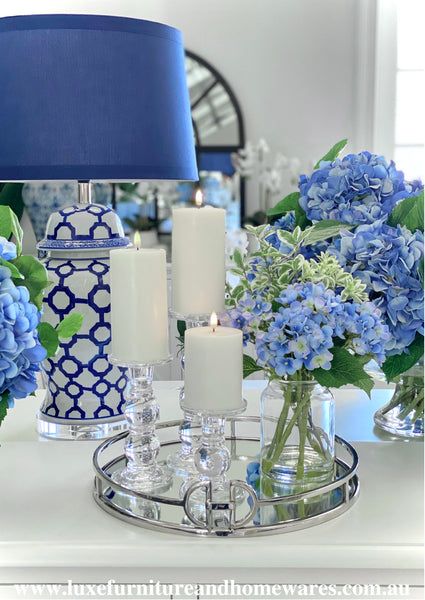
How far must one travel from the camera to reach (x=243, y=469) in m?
0.89

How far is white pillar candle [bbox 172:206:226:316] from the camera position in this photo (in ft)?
2.78

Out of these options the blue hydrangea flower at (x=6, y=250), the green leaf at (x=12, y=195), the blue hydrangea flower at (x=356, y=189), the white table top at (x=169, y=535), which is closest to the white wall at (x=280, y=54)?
the green leaf at (x=12, y=195)

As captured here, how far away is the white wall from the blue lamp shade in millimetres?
2461

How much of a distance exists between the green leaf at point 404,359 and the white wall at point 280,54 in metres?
2.65

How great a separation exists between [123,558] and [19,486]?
203 millimetres

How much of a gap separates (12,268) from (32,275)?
0.04 m

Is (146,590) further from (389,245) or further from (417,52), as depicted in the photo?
(417,52)

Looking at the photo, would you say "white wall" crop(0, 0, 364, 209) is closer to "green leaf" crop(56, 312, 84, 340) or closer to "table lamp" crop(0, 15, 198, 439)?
"table lamp" crop(0, 15, 198, 439)

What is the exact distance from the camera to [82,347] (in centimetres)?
103

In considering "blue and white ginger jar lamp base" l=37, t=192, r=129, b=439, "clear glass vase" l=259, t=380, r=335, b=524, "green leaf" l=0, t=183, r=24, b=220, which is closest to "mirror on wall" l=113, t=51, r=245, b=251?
"green leaf" l=0, t=183, r=24, b=220

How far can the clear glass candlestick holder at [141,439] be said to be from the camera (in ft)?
2.73

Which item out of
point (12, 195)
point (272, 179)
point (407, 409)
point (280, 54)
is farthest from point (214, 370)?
point (280, 54)

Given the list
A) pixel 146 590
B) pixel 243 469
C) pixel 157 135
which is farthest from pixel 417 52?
pixel 146 590

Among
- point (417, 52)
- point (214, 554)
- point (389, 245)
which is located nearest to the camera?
point (214, 554)
